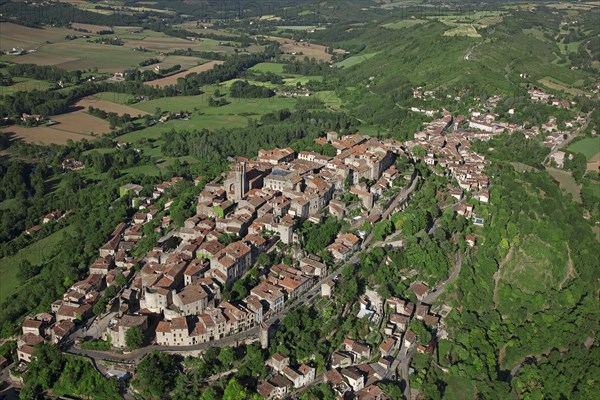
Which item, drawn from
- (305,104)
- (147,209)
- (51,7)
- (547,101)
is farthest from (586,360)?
(51,7)

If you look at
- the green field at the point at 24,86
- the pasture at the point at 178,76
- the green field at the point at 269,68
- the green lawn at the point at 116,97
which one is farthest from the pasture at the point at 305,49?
the green field at the point at 24,86

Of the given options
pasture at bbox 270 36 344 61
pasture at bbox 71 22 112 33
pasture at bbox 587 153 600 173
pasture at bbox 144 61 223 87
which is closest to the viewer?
pasture at bbox 587 153 600 173

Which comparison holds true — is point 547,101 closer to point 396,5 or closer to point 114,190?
point 114,190

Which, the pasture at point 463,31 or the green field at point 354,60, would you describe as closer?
the pasture at point 463,31

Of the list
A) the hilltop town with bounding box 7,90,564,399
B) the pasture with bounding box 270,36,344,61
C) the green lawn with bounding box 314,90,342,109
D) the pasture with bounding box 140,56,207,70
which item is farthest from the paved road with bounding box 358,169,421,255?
the pasture with bounding box 270,36,344,61

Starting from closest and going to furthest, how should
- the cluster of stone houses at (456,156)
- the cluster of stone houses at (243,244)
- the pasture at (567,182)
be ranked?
the cluster of stone houses at (243,244) → the cluster of stone houses at (456,156) → the pasture at (567,182)

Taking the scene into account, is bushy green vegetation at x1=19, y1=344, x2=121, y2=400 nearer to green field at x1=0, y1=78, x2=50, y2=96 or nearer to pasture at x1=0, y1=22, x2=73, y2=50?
green field at x1=0, y1=78, x2=50, y2=96

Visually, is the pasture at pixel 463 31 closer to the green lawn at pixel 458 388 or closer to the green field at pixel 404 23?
the green field at pixel 404 23
